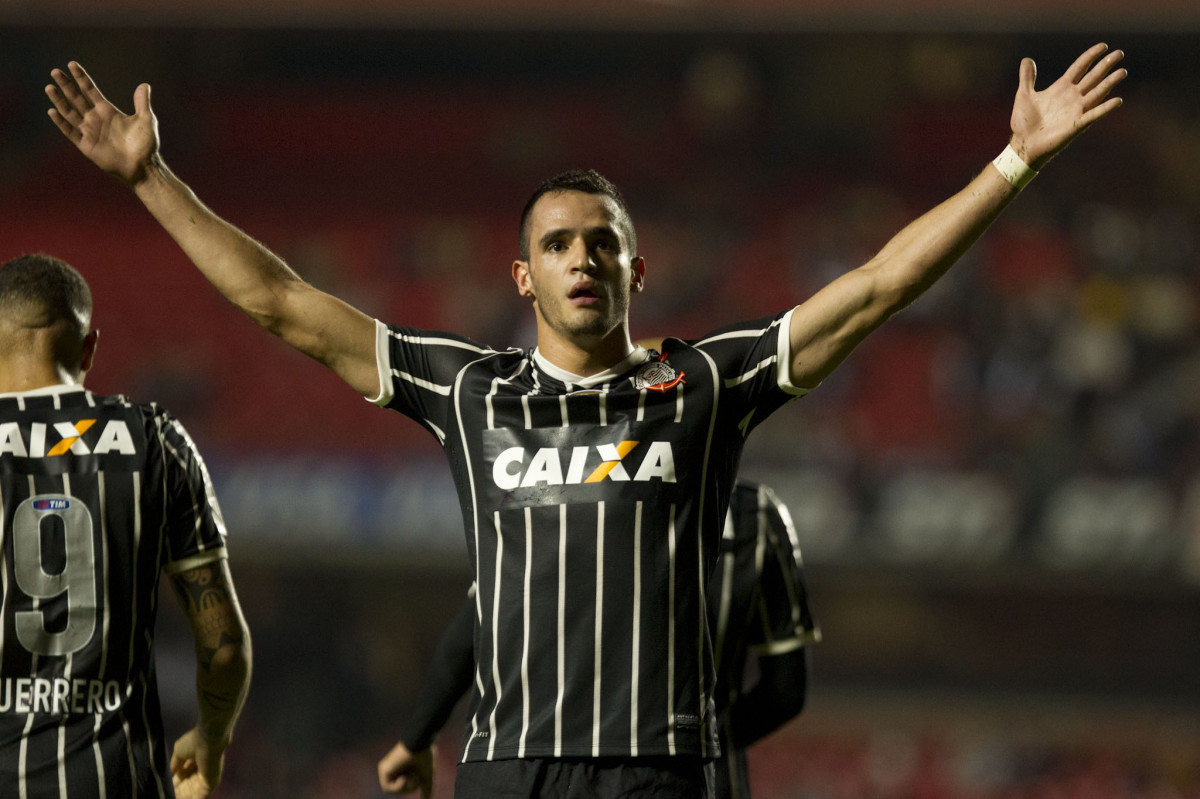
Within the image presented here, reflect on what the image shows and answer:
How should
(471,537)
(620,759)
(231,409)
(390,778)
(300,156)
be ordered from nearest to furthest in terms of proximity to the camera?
(620,759) < (471,537) < (390,778) < (231,409) < (300,156)

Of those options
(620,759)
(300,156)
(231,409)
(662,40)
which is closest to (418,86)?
(300,156)

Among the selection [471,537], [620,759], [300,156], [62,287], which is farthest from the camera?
[300,156]

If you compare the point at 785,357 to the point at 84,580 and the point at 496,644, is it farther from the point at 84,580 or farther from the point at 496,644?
the point at 84,580

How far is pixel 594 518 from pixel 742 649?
115 cm

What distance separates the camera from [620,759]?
280cm

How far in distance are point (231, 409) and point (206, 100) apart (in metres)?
3.85

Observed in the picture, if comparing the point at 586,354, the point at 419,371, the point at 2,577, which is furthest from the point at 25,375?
the point at 586,354

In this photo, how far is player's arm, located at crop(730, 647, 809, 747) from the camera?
12.9 ft

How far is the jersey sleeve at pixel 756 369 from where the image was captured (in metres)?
3.06

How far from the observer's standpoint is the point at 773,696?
12.9 feet

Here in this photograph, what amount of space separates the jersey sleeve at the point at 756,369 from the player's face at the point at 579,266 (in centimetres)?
23

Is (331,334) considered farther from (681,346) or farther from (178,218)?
(681,346)

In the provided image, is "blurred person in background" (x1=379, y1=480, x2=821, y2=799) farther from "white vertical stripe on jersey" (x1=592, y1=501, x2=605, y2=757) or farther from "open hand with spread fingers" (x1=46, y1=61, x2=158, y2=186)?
"open hand with spread fingers" (x1=46, y1=61, x2=158, y2=186)

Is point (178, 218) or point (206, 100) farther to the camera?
point (206, 100)
